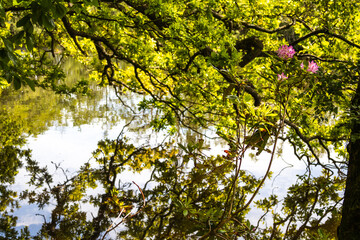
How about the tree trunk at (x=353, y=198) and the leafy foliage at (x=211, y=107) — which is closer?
the tree trunk at (x=353, y=198)

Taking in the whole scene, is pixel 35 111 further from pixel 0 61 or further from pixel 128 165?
pixel 0 61

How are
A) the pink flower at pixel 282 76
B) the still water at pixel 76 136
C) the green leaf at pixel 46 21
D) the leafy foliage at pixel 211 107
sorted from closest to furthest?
1. the green leaf at pixel 46 21
2. the pink flower at pixel 282 76
3. the leafy foliage at pixel 211 107
4. the still water at pixel 76 136

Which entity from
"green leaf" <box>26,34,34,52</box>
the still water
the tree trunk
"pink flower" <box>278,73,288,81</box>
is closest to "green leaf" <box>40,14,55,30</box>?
"green leaf" <box>26,34,34,52</box>

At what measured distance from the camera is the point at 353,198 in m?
2.41

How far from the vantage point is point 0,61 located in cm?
188

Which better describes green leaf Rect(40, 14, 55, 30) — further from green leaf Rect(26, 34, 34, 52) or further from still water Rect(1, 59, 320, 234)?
still water Rect(1, 59, 320, 234)

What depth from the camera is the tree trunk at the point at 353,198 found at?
2244mm

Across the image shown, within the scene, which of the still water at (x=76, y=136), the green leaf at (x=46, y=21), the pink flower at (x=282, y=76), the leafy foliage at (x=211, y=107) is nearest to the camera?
the green leaf at (x=46, y=21)

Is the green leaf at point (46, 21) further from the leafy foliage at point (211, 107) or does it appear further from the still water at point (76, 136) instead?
the still water at point (76, 136)

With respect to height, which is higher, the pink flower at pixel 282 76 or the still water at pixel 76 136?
the still water at pixel 76 136

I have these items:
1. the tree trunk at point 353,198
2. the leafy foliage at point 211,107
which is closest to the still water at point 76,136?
the leafy foliage at point 211,107

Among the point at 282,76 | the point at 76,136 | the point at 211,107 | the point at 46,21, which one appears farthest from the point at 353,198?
the point at 76,136

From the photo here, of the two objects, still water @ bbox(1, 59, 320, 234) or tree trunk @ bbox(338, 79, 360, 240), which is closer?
tree trunk @ bbox(338, 79, 360, 240)

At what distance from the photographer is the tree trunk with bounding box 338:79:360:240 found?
7.36ft
